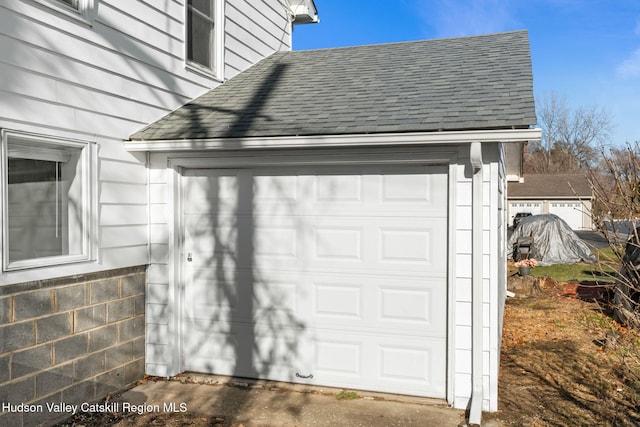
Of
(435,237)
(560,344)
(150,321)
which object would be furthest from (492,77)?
(150,321)

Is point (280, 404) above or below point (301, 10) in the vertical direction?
below

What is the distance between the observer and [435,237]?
16.9ft

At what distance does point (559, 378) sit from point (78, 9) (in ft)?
20.1

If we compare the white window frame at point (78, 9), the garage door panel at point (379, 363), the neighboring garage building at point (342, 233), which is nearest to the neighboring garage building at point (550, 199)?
the neighboring garage building at point (342, 233)

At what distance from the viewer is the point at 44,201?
4609 millimetres

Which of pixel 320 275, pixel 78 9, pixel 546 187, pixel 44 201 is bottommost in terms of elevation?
pixel 320 275

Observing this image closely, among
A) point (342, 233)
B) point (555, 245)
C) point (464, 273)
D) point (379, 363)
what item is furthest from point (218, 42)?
point (555, 245)

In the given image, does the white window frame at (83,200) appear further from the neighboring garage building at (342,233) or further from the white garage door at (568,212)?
the white garage door at (568,212)

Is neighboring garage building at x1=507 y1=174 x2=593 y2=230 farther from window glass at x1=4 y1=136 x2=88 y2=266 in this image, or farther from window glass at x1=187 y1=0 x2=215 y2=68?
window glass at x1=4 y1=136 x2=88 y2=266

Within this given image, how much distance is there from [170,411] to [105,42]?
3.56 m

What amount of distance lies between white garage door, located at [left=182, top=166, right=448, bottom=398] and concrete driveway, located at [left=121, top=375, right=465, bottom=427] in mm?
150

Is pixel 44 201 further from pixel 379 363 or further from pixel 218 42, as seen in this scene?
pixel 218 42

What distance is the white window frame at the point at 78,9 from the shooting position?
4.42 m

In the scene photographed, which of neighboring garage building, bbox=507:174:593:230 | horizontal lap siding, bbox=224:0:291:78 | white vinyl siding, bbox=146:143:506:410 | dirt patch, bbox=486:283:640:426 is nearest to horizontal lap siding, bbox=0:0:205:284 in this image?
horizontal lap siding, bbox=224:0:291:78
